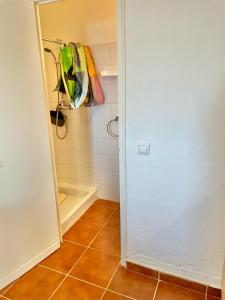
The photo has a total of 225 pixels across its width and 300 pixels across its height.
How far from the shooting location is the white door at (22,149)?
4.81 ft

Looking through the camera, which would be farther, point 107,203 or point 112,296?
point 107,203

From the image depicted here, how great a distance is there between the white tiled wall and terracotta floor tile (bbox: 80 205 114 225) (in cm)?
21

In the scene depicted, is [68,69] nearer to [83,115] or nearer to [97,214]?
[83,115]

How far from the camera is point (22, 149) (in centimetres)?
162

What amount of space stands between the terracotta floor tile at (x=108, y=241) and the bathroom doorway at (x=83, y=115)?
365mm

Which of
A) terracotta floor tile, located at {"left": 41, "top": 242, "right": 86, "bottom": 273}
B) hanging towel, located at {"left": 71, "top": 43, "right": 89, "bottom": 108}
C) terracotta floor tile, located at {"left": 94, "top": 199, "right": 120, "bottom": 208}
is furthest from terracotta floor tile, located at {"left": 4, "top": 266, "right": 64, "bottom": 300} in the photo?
hanging towel, located at {"left": 71, "top": 43, "right": 89, "bottom": 108}

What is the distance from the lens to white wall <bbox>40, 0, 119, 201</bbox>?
2287mm

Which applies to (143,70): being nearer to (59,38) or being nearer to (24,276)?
(59,38)

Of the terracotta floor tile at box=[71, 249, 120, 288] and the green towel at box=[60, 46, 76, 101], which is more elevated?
the green towel at box=[60, 46, 76, 101]

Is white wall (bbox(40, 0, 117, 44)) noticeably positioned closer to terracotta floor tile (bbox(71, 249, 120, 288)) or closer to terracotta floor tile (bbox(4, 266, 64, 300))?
terracotta floor tile (bbox(71, 249, 120, 288))

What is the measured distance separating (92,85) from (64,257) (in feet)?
5.49

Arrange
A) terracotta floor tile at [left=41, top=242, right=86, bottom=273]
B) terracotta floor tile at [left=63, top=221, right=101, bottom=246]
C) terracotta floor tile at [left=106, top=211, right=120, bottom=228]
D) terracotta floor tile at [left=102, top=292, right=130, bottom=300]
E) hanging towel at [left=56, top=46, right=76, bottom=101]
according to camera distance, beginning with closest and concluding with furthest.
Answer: terracotta floor tile at [left=102, top=292, right=130, bottom=300] → terracotta floor tile at [left=41, top=242, right=86, bottom=273] → hanging towel at [left=56, top=46, right=76, bottom=101] → terracotta floor tile at [left=63, top=221, right=101, bottom=246] → terracotta floor tile at [left=106, top=211, right=120, bottom=228]

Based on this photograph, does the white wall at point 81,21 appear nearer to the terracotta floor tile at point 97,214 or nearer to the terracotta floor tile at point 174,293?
the terracotta floor tile at point 97,214

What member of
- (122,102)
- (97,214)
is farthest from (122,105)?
(97,214)
